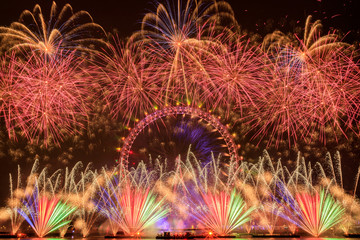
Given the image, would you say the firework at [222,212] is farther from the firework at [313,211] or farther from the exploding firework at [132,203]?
the exploding firework at [132,203]

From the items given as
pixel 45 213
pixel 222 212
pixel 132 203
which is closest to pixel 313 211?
pixel 222 212

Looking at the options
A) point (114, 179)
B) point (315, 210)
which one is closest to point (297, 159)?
point (315, 210)

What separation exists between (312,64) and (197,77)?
854 cm

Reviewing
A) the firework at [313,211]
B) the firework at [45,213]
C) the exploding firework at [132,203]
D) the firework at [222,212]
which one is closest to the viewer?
the firework at [313,211]

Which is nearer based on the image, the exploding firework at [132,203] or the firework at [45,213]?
the exploding firework at [132,203]

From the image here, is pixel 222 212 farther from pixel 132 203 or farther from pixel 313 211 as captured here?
pixel 132 203

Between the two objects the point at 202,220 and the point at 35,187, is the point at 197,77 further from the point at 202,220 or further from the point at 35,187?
the point at 35,187

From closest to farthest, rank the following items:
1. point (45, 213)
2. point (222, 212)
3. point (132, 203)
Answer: point (222, 212), point (132, 203), point (45, 213)

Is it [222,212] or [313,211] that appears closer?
[313,211]

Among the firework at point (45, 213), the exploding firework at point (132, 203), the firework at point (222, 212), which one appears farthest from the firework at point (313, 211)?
the firework at point (45, 213)

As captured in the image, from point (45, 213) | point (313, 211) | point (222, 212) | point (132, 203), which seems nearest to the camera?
point (313, 211)

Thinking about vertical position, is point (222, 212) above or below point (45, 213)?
below

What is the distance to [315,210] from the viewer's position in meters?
30.4

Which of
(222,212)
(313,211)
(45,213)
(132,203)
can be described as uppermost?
(45,213)
